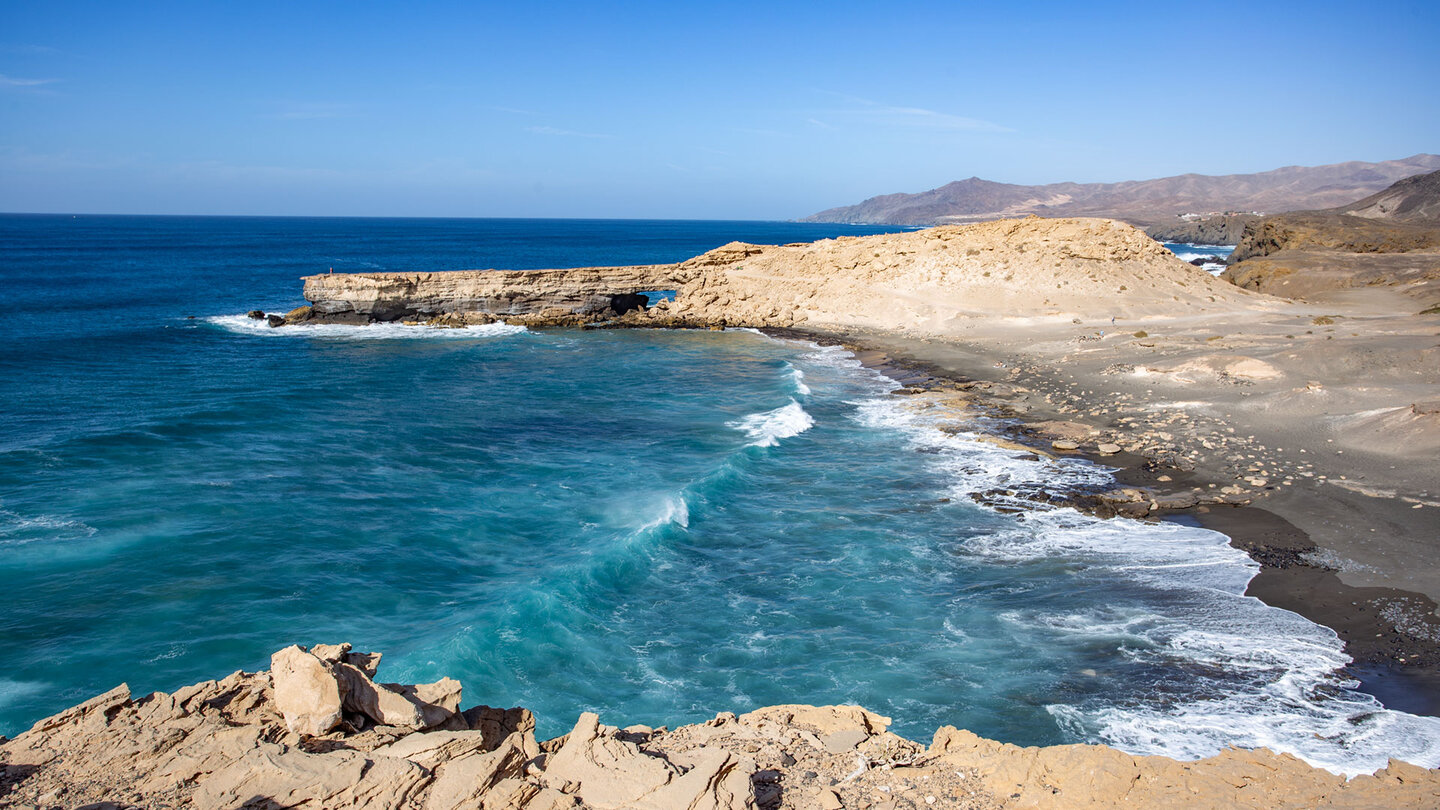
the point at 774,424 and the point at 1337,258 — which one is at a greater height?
the point at 1337,258

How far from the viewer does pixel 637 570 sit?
44.9 feet

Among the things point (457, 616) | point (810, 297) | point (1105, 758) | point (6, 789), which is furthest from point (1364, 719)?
point (810, 297)

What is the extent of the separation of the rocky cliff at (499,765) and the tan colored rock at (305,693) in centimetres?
1

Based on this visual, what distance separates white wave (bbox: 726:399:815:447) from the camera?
71.9 feet

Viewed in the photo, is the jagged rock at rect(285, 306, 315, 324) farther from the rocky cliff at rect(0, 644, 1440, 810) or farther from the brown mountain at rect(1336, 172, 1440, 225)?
the brown mountain at rect(1336, 172, 1440, 225)

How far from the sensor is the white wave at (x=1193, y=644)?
27.8ft

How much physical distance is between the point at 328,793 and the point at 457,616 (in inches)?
269

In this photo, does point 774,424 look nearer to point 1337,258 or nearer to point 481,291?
point 481,291

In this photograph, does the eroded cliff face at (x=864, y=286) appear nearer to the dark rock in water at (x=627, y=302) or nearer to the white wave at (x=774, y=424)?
the dark rock in water at (x=627, y=302)

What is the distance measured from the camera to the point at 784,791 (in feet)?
Result: 19.7

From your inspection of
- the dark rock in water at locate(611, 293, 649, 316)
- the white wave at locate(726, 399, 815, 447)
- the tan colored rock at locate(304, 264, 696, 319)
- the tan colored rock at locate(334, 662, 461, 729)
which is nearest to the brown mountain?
the dark rock in water at locate(611, 293, 649, 316)

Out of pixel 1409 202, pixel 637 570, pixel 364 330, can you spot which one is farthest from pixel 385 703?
pixel 1409 202

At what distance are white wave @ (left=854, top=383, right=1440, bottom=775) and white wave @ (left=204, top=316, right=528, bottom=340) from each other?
107 ft

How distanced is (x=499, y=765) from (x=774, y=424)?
59.8ft
